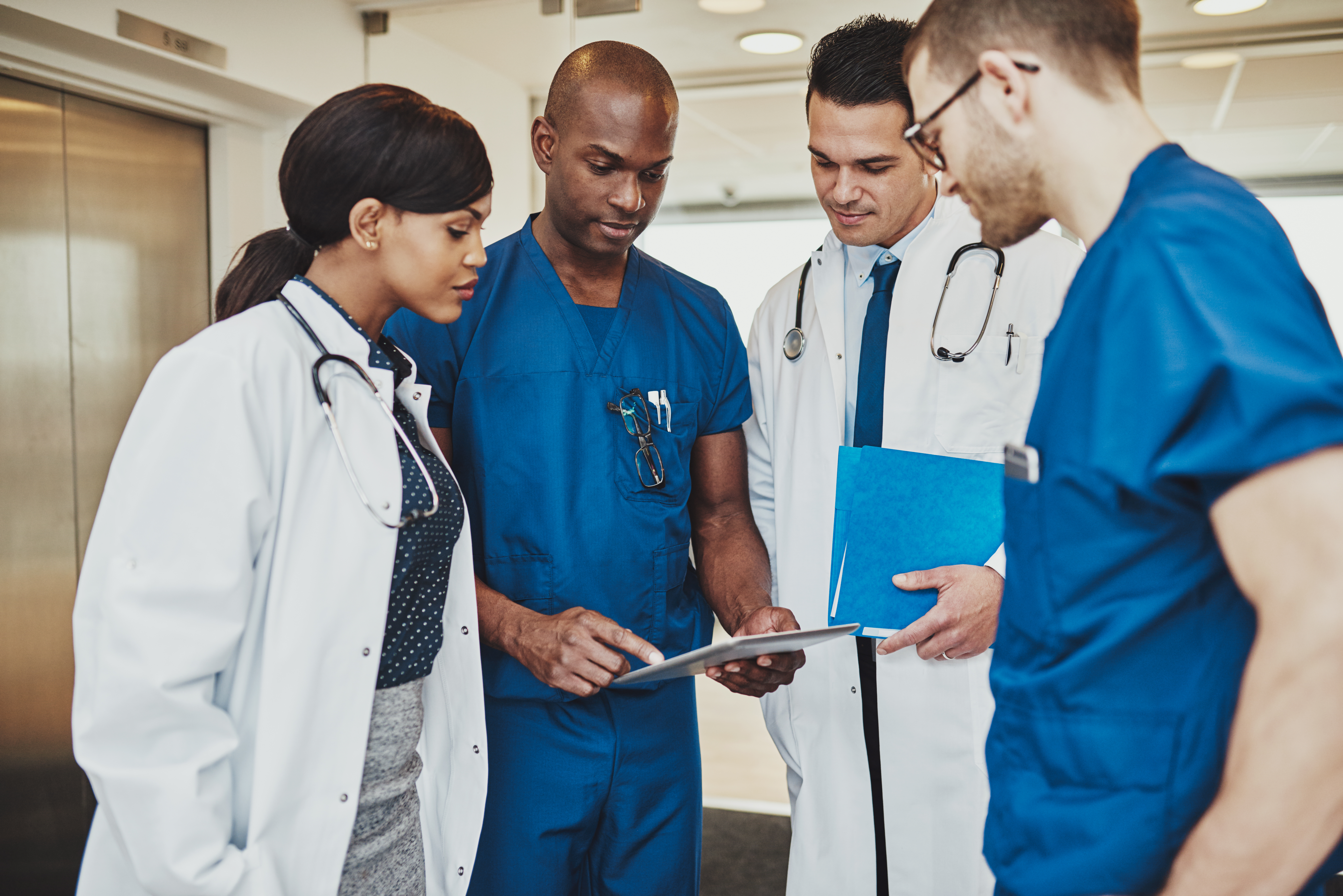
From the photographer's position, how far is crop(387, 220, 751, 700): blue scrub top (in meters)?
1.61

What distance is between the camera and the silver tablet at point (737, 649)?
1.16 meters

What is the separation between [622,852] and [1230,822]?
1131 millimetres

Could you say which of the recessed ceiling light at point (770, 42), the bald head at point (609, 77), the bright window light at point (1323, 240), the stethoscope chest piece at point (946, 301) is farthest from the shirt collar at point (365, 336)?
the bright window light at point (1323, 240)

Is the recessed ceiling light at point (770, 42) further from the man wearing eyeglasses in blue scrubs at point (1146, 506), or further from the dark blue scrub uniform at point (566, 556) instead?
the man wearing eyeglasses in blue scrubs at point (1146, 506)

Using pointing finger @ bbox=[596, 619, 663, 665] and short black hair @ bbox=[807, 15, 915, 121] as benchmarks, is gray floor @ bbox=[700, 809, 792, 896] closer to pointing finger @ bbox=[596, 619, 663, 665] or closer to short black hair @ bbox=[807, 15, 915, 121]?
pointing finger @ bbox=[596, 619, 663, 665]

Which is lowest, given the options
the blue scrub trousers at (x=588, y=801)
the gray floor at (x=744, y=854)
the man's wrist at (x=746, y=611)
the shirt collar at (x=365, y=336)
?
the gray floor at (x=744, y=854)

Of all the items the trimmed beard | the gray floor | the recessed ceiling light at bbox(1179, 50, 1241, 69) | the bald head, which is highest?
the recessed ceiling light at bbox(1179, 50, 1241, 69)

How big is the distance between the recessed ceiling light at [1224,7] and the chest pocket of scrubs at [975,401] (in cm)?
190

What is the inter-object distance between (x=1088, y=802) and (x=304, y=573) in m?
Result: 0.81

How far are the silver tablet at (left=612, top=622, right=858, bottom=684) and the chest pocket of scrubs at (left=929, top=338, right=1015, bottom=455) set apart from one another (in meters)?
0.53

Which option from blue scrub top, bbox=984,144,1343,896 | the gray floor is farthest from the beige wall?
blue scrub top, bbox=984,144,1343,896

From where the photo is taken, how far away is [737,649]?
1.18 meters

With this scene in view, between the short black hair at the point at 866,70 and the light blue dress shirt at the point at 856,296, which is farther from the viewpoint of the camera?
the light blue dress shirt at the point at 856,296

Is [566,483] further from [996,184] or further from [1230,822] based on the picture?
[1230,822]
